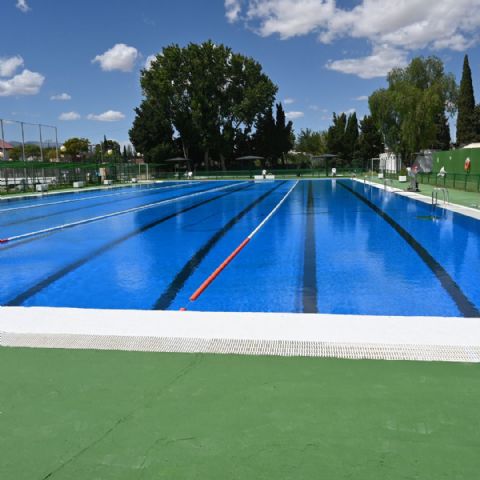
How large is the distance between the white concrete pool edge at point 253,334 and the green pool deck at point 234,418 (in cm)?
21

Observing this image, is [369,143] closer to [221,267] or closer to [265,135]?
[265,135]

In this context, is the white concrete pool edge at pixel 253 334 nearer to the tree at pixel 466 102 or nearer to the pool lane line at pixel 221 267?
the pool lane line at pixel 221 267

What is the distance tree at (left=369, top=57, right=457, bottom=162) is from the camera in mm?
44375

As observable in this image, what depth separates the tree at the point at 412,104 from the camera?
44375 mm

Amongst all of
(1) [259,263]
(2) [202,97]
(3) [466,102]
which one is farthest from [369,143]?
(1) [259,263]

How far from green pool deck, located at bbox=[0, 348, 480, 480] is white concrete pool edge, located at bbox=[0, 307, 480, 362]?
206mm

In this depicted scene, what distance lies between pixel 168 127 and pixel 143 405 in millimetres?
57946

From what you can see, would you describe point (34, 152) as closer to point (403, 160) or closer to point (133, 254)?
point (403, 160)

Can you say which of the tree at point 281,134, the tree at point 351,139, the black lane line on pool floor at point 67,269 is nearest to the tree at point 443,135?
the tree at point 351,139

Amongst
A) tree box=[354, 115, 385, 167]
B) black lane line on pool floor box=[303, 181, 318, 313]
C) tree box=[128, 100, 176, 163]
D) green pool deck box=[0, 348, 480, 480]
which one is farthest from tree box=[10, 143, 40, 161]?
green pool deck box=[0, 348, 480, 480]

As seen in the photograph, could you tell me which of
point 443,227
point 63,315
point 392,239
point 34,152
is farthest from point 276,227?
point 34,152

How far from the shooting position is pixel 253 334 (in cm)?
444

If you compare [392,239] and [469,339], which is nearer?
[469,339]

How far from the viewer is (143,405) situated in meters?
3.18
